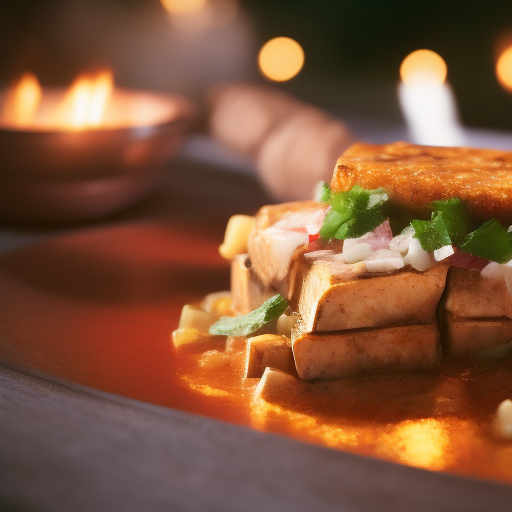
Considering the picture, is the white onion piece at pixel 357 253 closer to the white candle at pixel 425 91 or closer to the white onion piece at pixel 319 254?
the white onion piece at pixel 319 254

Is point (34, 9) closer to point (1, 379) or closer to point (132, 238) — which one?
point (132, 238)

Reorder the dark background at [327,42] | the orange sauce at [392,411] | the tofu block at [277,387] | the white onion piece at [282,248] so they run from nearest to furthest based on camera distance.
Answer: the orange sauce at [392,411], the tofu block at [277,387], the white onion piece at [282,248], the dark background at [327,42]

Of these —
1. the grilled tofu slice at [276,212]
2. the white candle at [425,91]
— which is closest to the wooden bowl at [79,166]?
the grilled tofu slice at [276,212]

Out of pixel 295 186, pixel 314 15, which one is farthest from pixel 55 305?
pixel 314 15

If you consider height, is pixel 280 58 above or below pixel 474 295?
above

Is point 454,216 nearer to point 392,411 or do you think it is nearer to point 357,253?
point 357,253

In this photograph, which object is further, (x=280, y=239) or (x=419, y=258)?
(x=280, y=239)

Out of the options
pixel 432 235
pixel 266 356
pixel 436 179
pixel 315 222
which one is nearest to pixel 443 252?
pixel 432 235
